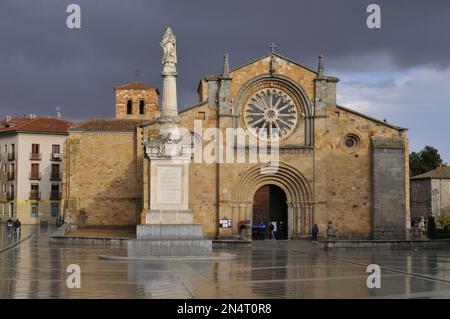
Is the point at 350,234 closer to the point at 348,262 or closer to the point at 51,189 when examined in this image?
the point at 348,262

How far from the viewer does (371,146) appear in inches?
1650

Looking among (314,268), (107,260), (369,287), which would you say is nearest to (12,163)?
(107,260)

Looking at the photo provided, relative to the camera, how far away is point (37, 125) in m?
75.7

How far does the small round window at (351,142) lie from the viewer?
42.1m

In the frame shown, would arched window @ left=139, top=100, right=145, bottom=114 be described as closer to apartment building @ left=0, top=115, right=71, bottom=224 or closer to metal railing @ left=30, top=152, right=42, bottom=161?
apartment building @ left=0, top=115, right=71, bottom=224

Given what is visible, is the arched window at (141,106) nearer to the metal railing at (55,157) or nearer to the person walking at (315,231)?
the metal railing at (55,157)

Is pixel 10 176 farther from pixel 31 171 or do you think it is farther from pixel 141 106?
pixel 141 106

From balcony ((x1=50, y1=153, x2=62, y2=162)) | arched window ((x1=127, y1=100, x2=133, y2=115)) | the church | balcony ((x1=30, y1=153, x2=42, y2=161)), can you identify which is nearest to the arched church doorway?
the church

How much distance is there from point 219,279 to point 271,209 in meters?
26.7

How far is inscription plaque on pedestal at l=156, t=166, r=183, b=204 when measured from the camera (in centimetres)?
2355

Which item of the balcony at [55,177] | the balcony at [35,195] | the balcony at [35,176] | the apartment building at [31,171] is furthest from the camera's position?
the balcony at [55,177]

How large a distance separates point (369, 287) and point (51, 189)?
63.7 meters

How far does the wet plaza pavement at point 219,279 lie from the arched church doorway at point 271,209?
60.2ft

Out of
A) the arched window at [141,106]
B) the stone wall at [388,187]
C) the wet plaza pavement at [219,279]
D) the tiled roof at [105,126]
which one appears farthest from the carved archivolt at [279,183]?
the arched window at [141,106]
